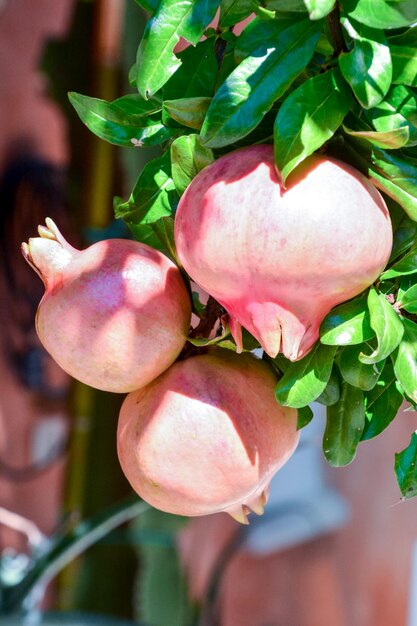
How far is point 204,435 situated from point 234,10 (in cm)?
18

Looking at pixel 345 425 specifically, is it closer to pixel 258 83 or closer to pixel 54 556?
pixel 258 83

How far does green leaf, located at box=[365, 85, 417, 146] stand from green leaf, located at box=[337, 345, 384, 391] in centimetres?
9

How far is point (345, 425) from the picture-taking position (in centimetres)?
42

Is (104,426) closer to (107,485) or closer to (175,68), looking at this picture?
(107,485)

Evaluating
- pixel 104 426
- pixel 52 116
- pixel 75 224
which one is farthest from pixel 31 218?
pixel 104 426

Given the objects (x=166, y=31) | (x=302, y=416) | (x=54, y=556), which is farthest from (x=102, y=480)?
(x=166, y=31)

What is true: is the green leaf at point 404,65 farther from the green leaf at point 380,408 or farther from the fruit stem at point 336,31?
the green leaf at point 380,408

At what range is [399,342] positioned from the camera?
372 mm

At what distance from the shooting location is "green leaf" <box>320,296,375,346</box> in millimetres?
365

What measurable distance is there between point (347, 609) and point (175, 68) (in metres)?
1.35

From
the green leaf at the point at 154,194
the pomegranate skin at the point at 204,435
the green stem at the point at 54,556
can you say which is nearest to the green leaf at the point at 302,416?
the pomegranate skin at the point at 204,435

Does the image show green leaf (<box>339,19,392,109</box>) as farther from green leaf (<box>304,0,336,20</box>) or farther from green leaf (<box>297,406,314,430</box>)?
green leaf (<box>297,406,314,430</box>)

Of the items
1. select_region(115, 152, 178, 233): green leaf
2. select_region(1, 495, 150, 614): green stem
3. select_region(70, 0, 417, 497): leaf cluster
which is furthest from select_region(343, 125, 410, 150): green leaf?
select_region(1, 495, 150, 614): green stem

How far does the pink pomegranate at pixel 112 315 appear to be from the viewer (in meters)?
0.41
